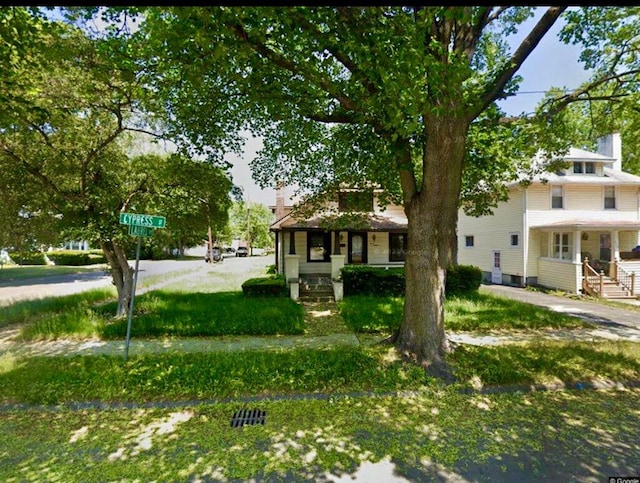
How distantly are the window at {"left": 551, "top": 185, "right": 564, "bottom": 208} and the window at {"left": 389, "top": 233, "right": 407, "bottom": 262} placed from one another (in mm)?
8661

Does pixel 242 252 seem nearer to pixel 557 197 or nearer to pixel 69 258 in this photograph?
→ pixel 69 258

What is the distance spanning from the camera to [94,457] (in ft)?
10.1

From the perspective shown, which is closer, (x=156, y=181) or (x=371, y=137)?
(x=371, y=137)

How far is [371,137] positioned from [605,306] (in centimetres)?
1129

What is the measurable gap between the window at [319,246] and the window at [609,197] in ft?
49.1

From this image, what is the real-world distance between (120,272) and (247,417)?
7.09 m

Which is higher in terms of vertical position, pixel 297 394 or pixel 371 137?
pixel 371 137

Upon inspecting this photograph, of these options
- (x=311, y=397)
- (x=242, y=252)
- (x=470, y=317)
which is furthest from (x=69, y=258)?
(x=470, y=317)

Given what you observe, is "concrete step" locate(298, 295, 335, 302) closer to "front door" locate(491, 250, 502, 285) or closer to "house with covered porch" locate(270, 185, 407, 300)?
"house with covered porch" locate(270, 185, 407, 300)

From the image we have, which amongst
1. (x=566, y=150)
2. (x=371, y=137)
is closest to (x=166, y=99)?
(x=371, y=137)

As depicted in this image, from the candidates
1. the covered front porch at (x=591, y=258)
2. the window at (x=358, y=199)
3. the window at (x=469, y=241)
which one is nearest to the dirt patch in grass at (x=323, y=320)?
the window at (x=358, y=199)

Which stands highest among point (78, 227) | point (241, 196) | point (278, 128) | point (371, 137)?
point (278, 128)

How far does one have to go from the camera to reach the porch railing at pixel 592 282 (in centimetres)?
1310

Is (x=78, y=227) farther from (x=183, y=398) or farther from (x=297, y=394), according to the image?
(x=297, y=394)
